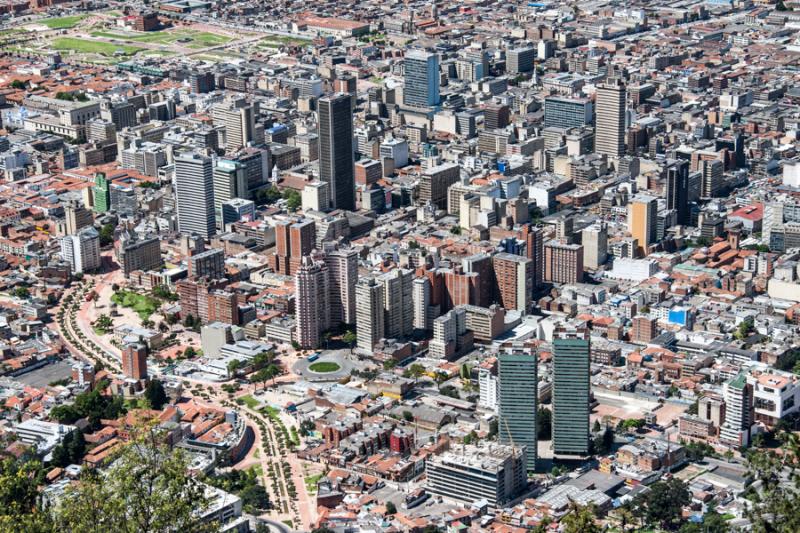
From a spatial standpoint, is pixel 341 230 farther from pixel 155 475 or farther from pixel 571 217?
pixel 155 475

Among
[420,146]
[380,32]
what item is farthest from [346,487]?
[380,32]

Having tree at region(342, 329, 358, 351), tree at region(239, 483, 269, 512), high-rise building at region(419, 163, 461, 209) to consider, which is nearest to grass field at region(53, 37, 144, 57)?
high-rise building at region(419, 163, 461, 209)

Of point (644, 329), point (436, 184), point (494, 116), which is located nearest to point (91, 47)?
point (494, 116)

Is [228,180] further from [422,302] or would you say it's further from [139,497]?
[139,497]

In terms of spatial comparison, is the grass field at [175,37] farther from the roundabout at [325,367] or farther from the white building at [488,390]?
the white building at [488,390]

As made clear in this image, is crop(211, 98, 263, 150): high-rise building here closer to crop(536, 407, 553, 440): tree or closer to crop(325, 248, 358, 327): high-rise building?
crop(325, 248, 358, 327): high-rise building

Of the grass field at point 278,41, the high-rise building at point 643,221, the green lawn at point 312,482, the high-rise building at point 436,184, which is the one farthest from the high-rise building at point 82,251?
the grass field at point 278,41
